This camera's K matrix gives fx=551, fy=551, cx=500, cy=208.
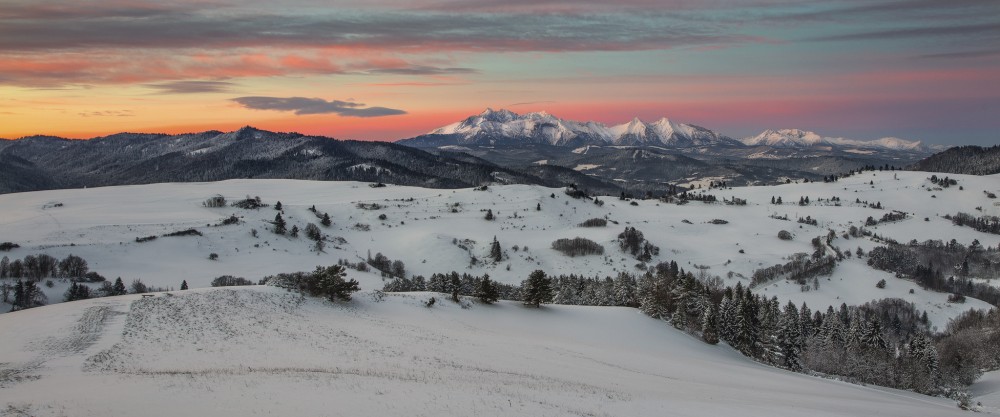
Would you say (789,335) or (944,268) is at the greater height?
(789,335)

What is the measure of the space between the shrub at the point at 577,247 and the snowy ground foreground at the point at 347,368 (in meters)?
98.3

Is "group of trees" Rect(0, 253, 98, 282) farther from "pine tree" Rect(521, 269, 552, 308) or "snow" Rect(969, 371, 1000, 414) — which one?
"snow" Rect(969, 371, 1000, 414)

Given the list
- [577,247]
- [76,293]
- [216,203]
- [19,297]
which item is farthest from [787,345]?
[216,203]

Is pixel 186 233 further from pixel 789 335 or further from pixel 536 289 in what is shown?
pixel 789 335

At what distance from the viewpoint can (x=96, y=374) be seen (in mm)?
30828

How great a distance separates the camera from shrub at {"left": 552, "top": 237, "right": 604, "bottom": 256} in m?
163

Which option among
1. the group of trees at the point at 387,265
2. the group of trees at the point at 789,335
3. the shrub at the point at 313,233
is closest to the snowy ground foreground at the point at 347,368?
the group of trees at the point at 789,335

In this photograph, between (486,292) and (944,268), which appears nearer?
(486,292)

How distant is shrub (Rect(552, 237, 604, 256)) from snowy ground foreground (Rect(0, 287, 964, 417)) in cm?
9829

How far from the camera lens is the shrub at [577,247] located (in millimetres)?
162750

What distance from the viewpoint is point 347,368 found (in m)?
34.4

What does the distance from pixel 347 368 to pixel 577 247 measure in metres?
134

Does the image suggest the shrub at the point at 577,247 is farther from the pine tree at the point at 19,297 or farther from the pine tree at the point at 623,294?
the pine tree at the point at 19,297

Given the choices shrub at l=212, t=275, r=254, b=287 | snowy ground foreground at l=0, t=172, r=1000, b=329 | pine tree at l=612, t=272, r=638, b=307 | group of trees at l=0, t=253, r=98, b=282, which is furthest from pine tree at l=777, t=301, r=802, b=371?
group of trees at l=0, t=253, r=98, b=282
